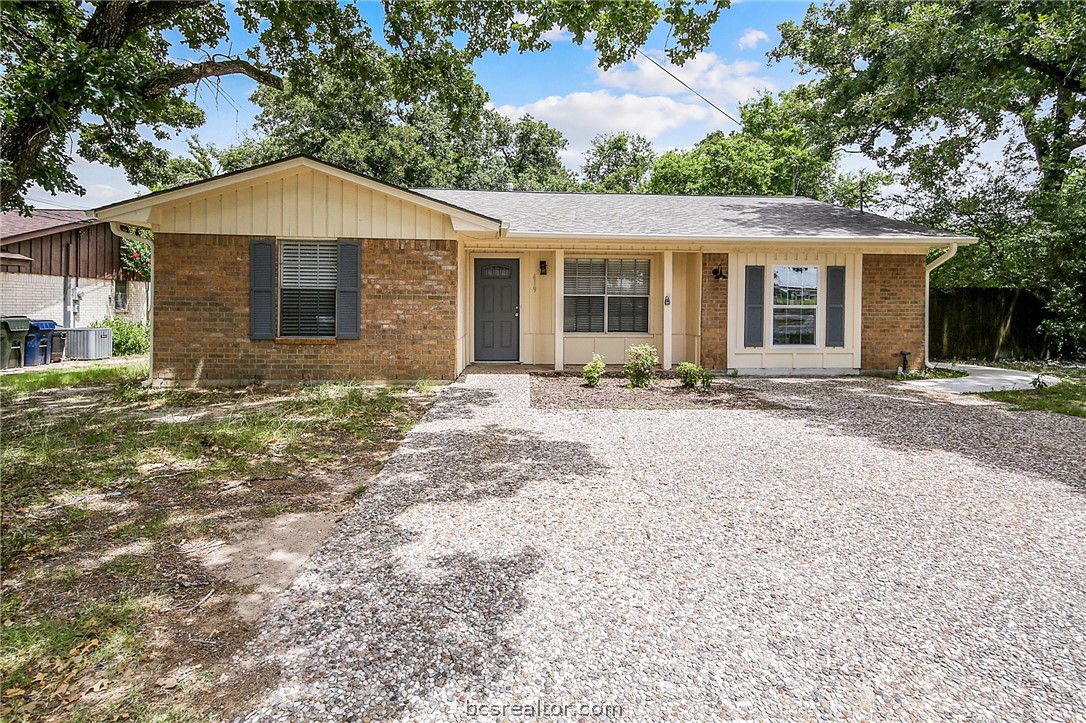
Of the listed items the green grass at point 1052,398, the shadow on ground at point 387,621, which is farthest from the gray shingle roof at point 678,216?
the shadow on ground at point 387,621

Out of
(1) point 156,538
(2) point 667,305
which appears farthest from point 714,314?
(1) point 156,538

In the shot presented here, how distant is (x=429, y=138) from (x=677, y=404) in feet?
66.3

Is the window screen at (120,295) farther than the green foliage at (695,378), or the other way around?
the window screen at (120,295)

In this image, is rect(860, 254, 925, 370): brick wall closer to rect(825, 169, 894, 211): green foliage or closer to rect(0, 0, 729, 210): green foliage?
rect(0, 0, 729, 210): green foliage

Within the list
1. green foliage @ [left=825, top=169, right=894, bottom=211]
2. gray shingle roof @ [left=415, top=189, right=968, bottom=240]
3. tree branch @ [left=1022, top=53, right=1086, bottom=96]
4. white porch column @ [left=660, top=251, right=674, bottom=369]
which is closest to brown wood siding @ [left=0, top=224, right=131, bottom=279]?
gray shingle roof @ [left=415, top=189, right=968, bottom=240]

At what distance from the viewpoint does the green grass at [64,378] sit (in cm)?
870

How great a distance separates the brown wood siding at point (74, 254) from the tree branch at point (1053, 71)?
59.8 feet

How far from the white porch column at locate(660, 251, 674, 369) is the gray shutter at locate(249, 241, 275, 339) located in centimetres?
626

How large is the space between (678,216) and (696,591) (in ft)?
31.4

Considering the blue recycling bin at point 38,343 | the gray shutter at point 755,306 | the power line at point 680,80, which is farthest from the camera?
the blue recycling bin at point 38,343

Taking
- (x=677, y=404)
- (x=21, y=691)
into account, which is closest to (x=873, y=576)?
(x=21, y=691)

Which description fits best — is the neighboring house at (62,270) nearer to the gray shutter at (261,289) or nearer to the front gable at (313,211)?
the front gable at (313,211)

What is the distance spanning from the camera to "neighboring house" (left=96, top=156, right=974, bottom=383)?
8633 millimetres

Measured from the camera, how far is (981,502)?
3924 millimetres
